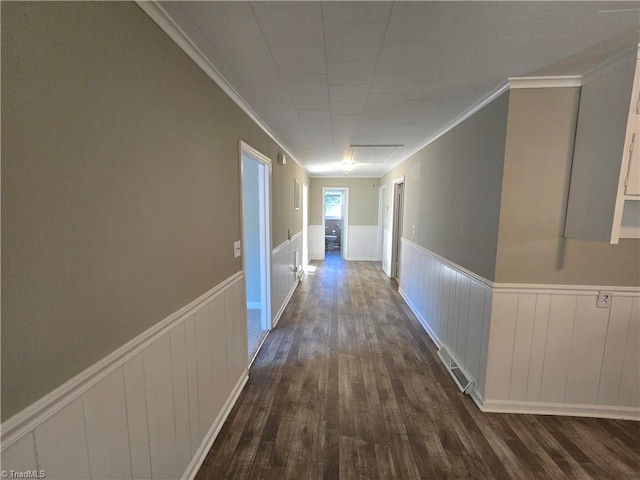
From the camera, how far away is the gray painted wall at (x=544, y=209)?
179 centimetres

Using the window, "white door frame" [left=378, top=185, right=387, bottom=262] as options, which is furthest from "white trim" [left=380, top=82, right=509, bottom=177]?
the window

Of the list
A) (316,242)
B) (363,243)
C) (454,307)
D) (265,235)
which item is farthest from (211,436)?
(363,243)

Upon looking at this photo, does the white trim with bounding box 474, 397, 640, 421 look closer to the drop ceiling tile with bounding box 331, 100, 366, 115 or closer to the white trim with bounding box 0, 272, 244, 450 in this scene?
the white trim with bounding box 0, 272, 244, 450

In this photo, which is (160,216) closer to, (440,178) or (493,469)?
(493,469)

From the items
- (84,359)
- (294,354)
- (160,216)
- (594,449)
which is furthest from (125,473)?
(594,449)

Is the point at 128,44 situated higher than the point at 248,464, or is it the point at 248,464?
the point at 128,44

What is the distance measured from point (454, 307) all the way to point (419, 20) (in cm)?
228

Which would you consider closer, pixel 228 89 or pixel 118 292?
pixel 118 292

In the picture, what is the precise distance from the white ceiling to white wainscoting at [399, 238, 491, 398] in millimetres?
1446

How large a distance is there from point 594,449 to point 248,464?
2142mm

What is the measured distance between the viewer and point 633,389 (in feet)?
6.32

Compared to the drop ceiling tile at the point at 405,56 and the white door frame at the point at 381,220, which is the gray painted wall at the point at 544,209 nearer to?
the drop ceiling tile at the point at 405,56

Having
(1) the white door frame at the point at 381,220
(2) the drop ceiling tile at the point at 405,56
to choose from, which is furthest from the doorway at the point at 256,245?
(1) the white door frame at the point at 381,220

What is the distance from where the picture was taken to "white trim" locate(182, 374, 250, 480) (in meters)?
1.49
